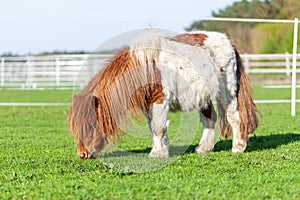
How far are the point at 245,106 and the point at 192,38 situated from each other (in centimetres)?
108

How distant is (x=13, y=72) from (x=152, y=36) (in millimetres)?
22652

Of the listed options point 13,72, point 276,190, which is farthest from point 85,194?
point 13,72

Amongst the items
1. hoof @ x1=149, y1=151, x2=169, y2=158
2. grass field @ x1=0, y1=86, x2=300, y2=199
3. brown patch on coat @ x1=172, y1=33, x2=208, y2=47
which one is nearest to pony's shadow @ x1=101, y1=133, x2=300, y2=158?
grass field @ x1=0, y1=86, x2=300, y2=199

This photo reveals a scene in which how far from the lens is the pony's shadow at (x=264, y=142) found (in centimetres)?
676

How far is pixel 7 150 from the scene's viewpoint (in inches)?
256

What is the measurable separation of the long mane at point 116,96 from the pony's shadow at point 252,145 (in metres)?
0.48

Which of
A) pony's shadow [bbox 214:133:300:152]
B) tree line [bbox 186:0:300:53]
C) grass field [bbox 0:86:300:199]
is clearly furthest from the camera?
tree line [bbox 186:0:300:53]

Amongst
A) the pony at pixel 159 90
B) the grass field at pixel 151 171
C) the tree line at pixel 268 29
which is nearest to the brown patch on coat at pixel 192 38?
the pony at pixel 159 90

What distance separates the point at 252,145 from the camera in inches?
275

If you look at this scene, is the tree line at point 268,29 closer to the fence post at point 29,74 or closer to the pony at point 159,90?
the fence post at point 29,74

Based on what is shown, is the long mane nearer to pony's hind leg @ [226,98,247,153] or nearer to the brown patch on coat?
the brown patch on coat

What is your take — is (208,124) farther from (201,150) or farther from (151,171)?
(151,171)

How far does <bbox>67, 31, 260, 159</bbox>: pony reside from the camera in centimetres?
555

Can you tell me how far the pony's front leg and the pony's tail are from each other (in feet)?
3.73
